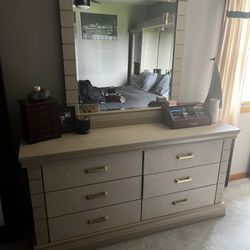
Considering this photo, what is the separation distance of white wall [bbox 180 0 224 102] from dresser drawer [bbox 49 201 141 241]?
3.59 ft

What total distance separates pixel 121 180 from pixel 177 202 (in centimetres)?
56

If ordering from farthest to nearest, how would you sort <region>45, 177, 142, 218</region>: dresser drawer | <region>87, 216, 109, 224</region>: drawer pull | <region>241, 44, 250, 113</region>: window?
<region>241, 44, 250, 113</region>: window
<region>87, 216, 109, 224</region>: drawer pull
<region>45, 177, 142, 218</region>: dresser drawer

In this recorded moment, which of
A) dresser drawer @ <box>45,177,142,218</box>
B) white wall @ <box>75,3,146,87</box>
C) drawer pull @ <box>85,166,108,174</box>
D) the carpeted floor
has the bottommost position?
the carpeted floor

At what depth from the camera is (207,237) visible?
189 cm

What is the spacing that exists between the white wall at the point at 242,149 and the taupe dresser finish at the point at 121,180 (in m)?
0.76

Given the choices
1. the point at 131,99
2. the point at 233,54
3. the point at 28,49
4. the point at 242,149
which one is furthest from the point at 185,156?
the point at 28,49

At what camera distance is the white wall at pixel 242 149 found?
2576mm

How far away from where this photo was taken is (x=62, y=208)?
5.24ft

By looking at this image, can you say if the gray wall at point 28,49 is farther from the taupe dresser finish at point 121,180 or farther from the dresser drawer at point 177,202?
the dresser drawer at point 177,202

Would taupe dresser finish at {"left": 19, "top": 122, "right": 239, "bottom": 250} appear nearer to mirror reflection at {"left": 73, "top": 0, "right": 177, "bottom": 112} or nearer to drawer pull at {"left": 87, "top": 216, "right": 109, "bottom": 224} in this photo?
drawer pull at {"left": 87, "top": 216, "right": 109, "bottom": 224}

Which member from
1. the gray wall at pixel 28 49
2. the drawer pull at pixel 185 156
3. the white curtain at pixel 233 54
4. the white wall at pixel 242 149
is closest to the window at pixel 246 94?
the white wall at pixel 242 149

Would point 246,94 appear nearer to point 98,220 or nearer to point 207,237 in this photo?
point 207,237

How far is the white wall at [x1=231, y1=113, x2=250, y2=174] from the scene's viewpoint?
258cm

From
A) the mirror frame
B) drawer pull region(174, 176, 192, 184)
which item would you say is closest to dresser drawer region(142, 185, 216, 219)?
drawer pull region(174, 176, 192, 184)
